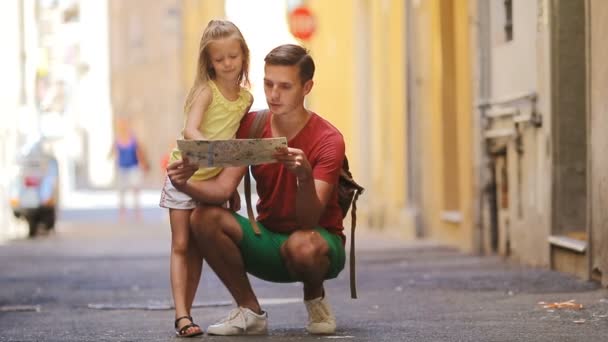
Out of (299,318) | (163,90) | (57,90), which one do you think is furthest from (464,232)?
(57,90)

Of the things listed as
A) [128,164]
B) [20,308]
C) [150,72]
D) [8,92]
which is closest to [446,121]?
[20,308]

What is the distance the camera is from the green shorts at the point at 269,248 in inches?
329

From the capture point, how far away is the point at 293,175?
8.38 meters

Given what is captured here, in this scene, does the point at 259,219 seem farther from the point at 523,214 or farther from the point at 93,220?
the point at 93,220

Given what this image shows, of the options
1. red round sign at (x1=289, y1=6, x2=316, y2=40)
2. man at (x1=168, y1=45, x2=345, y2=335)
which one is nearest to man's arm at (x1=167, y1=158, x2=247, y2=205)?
man at (x1=168, y1=45, x2=345, y2=335)

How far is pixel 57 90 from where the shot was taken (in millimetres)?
66500

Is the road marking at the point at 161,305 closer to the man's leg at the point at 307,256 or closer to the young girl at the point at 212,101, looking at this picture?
the young girl at the point at 212,101

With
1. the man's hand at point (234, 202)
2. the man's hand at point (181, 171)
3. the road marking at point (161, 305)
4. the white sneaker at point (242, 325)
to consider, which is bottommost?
the road marking at point (161, 305)

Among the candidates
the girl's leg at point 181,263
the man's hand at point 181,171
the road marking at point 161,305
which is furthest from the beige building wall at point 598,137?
the man's hand at point 181,171

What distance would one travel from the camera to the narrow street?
29.1 ft

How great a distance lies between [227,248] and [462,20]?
955 cm

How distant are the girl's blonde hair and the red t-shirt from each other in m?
0.25

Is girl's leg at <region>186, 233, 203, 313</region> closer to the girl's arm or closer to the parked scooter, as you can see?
the girl's arm

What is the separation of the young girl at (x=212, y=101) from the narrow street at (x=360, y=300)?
580mm
